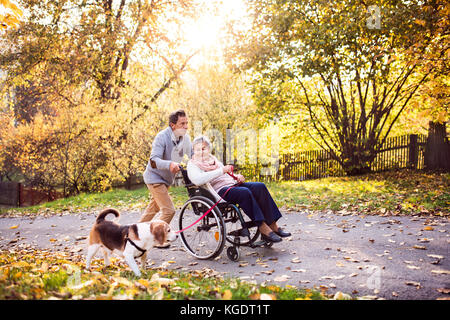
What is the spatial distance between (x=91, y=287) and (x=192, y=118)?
10.6 meters

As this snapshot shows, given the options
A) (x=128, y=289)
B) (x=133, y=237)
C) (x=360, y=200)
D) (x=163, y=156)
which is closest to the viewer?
(x=128, y=289)

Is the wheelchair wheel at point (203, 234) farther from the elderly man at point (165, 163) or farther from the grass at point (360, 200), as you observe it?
the grass at point (360, 200)

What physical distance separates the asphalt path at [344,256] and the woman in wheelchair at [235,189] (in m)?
0.43

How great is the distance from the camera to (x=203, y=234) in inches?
203

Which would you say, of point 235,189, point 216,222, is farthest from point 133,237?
point 235,189

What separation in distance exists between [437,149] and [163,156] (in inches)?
526

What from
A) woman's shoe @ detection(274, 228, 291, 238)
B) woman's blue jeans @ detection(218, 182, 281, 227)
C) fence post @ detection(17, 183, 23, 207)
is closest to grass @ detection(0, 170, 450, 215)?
woman's shoe @ detection(274, 228, 291, 238)

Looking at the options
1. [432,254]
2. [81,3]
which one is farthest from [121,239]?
[81,3]

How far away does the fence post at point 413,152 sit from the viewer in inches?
581

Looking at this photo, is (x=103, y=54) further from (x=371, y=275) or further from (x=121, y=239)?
(x=371, y=275)

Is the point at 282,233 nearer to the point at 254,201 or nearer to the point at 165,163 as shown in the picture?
the point at 254,201

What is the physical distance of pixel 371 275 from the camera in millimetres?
3494

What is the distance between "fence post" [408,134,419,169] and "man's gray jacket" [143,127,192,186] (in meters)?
13.3

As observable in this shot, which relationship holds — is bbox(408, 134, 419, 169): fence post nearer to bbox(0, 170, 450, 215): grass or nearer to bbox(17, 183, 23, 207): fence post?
bbox(0, 170, 450, 215): grass
